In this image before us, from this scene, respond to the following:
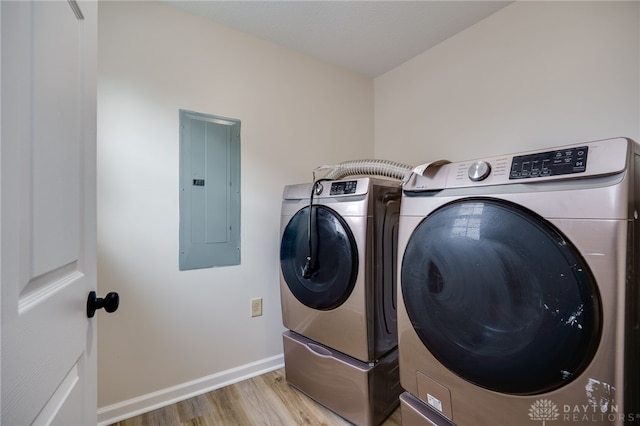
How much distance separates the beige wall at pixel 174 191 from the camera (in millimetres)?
1370

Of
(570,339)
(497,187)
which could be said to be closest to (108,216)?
(497,187)

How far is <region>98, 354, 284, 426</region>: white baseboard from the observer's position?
1.35 meters

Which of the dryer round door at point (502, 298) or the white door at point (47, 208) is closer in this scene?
the white door at point (47, 208)

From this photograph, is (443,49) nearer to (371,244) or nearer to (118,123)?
(371,244)

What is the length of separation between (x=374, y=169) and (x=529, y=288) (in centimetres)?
106

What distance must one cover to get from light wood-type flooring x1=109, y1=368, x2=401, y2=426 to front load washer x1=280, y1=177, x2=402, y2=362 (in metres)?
0.38

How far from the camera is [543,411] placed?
2.30ft

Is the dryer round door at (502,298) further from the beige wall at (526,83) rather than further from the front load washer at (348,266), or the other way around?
the beige wall at (526,83)

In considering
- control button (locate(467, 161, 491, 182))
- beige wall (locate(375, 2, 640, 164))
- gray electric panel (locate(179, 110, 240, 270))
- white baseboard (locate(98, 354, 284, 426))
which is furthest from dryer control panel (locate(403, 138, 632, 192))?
white baseboard (locate(98, 354, 284, 426))

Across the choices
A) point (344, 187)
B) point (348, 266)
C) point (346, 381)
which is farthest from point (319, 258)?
point (346, 381)

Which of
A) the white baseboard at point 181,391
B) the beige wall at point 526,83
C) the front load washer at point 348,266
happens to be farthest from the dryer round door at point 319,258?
the beige wall at point 526,83

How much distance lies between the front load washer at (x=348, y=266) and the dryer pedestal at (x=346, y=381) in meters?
0.06

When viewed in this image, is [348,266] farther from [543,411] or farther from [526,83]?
[526,83]

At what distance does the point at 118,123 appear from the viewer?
1383 mm
